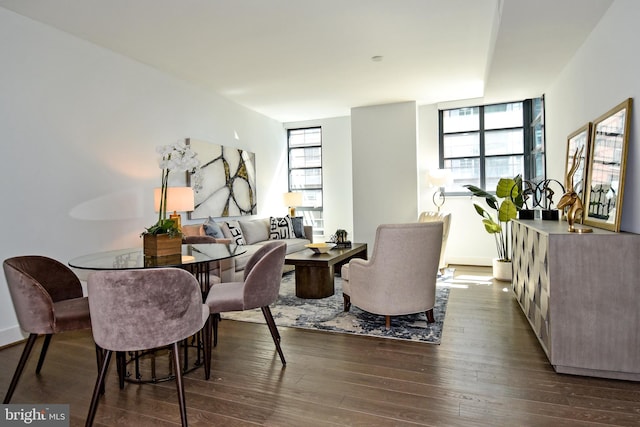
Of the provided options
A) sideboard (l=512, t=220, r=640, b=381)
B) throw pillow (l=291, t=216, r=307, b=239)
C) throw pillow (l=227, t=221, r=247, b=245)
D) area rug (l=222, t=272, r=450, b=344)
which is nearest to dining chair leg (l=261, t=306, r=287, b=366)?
area rug (l=222, t=272, r=450, b=344)

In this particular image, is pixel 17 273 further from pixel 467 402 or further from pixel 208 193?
pixel 208 193

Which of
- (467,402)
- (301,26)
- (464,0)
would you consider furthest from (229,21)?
(467,402)

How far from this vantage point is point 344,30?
12.1 feet

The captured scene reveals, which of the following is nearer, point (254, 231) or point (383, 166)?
point (254, 231)

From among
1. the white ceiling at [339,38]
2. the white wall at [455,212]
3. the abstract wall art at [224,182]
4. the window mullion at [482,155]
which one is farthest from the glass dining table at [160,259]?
the window mullion at [482,155]

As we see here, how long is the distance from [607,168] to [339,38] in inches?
103

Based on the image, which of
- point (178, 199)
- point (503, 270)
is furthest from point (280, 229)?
point (503, 270)

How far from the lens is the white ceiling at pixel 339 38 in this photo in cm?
311

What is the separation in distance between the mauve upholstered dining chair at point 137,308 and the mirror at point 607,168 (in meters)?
2.71

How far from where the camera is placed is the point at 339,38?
3.85 meters

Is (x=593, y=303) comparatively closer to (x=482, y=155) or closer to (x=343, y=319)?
(x=343, y=319)

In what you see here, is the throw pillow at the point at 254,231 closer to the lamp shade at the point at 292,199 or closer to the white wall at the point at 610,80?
the lamp shade at the point at 292,199

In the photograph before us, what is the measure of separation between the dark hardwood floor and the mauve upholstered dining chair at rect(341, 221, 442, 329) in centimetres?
36

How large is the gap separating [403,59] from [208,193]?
3175 mm
